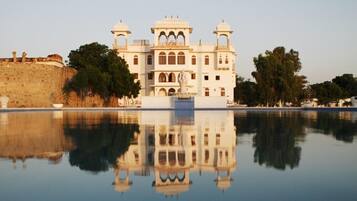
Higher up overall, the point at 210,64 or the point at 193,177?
the point at 210,64

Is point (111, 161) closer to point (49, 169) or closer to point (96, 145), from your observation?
point (49, 169)

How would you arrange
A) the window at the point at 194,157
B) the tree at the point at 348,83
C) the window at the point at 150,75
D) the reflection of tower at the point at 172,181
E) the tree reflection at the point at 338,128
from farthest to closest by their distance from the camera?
1. the tree at the point at 348,83
2. the window at the point at 150,75
3. the tree reflection at the point at 338,128
4. the window at the point at 194,157
5. the reflection of tower at the point at 172,181

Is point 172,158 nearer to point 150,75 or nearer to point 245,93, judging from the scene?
point 150,75

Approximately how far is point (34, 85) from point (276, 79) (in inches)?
929

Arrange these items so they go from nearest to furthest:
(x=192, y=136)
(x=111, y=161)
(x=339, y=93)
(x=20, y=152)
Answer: (x=111, y=161)
(x=20, y=152)
(x=192, y=136)
(x=339, y=93)

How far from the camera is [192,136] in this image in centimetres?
1177

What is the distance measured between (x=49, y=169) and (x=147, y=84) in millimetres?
44569

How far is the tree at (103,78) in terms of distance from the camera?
137ft

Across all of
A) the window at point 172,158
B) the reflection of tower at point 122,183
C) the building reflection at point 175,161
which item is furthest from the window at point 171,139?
the reflection of tower at point 122,183

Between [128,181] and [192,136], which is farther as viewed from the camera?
[192,136]

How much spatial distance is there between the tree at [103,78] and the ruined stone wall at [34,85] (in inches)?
35.6

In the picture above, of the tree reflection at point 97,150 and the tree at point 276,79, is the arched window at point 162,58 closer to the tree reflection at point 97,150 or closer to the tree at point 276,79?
the tree at point 276,79

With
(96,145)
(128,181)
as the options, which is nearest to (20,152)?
(96,145)

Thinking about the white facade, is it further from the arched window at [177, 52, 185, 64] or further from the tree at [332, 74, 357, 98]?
the tree at [332, 74, 357, 98]
